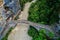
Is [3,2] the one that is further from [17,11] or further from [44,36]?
[44,36]

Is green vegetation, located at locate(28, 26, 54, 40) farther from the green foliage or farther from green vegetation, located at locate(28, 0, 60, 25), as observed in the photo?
green vegetation, located at locate(28, 0, 60, 25)

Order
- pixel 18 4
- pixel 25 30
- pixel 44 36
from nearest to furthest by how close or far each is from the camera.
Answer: pixel 44 36 → pixel 25 30 → pixel 18 4

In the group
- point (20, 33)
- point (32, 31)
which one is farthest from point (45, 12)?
point (20, 33)

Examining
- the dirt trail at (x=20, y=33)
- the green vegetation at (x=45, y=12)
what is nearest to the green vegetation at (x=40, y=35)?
the dirt trail at (x=20, y=33)

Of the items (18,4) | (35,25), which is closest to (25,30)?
(35,25)

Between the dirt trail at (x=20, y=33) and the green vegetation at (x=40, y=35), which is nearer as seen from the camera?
the green vegetation at (x=40, y=35)

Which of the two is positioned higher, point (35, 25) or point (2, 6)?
point (2, 6)

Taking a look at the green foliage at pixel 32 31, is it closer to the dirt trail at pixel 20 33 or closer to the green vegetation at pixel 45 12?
the dirt trail at pixel 20 33

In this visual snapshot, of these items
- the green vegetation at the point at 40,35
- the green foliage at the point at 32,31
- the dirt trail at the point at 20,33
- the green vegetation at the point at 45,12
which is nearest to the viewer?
the green vegetation at the point at 40,35
